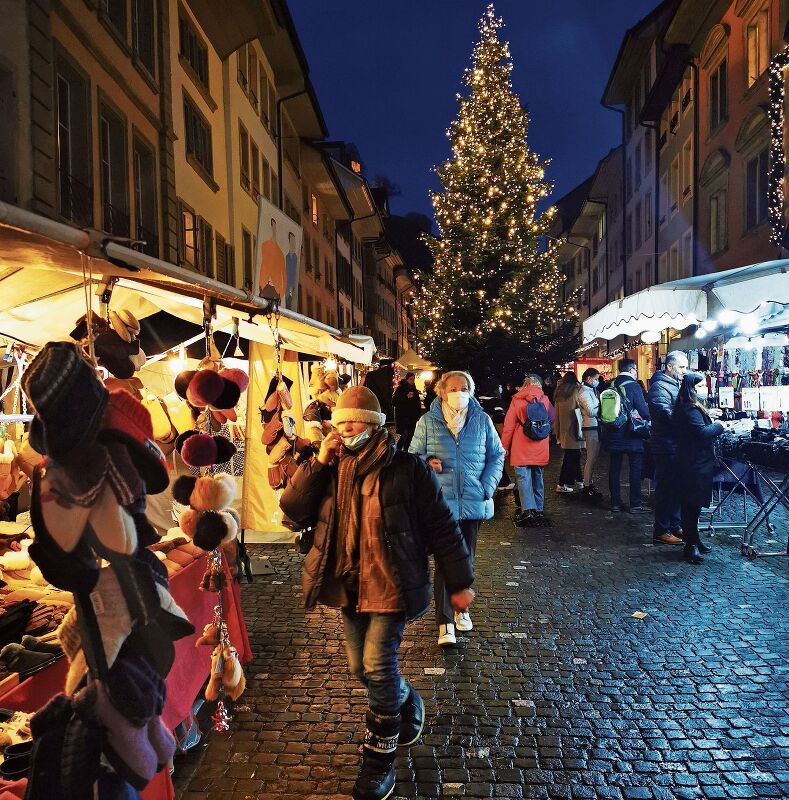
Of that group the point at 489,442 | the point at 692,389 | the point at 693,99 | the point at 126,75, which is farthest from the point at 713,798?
the point at 693,99

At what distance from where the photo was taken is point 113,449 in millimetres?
2072

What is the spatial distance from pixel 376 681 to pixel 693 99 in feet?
77.9

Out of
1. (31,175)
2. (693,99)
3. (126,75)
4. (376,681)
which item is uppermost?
(693,99)

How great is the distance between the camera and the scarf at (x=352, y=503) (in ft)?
11.6

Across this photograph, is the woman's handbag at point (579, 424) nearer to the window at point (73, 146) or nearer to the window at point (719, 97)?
the window at point (73, 146)

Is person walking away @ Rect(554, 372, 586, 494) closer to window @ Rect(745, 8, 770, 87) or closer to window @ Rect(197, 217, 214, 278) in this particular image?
window @ Rect(197, 217, 214, 278)

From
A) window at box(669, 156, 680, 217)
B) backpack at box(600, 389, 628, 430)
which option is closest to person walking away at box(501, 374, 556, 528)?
backpack at box(600, 389, 628, 430)

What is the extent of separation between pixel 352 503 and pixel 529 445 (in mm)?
6495

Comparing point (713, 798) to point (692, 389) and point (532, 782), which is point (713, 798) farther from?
point (692, 389)

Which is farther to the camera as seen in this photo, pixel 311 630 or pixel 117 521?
pixel 311 630

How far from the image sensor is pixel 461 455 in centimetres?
560

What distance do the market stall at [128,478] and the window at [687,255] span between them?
20.1 m

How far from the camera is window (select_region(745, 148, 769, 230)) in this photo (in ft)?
54.0

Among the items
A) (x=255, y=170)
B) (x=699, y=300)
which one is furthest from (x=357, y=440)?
(x=255, y=170)
